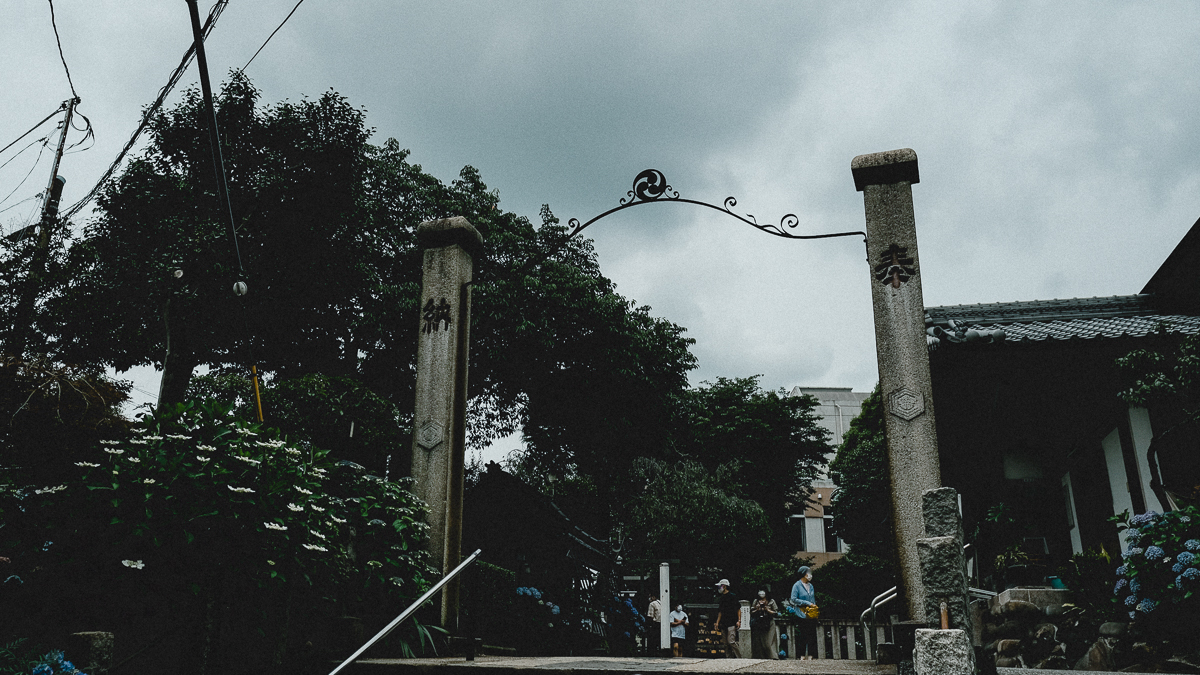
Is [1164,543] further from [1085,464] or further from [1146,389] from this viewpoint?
[1085,464]

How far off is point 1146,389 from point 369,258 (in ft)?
52.9

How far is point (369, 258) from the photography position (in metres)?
19.3

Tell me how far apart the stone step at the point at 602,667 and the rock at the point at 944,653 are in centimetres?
98

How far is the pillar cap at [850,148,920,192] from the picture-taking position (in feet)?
22.6

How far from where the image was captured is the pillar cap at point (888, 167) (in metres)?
6.89

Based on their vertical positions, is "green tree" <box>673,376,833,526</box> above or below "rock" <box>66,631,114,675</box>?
above

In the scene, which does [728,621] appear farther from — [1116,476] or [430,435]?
[430,435]

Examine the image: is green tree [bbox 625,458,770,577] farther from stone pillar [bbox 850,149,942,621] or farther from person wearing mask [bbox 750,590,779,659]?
stone pillar [bbox 850,149,942,621]

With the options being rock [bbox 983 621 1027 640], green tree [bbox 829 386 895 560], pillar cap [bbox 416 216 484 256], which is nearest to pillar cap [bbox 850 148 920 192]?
pillar cap [bbox 416 216 484 256]

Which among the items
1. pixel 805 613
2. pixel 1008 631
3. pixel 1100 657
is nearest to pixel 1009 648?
pixel 1008 631

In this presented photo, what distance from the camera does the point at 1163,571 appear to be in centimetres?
674

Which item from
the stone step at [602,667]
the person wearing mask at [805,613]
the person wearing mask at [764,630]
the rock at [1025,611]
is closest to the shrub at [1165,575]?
the rock at [1025,611]

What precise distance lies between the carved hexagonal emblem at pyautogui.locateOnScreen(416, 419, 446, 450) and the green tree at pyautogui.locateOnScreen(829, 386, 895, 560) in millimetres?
24871

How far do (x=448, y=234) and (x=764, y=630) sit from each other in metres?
10.5
